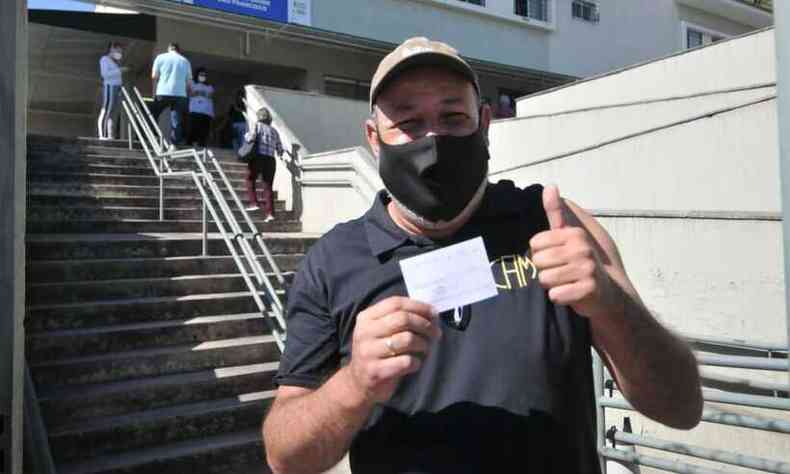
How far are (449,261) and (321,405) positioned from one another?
1.42ft

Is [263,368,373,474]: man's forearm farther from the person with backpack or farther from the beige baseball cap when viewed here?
the person with backpack

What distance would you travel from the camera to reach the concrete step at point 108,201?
7078 mm

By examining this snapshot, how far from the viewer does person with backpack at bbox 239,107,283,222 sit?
29.2 feet

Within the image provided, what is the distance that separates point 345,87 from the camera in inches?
666

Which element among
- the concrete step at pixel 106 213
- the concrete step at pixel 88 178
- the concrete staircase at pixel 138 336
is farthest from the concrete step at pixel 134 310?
the concrete step at pixel 88 178

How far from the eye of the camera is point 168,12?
43.3 ft

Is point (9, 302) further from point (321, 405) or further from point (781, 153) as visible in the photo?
point (781, 153)

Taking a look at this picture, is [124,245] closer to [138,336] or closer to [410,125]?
[138,336]

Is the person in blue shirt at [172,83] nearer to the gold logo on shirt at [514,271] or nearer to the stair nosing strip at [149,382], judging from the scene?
the stair nosing strip at [149,382]

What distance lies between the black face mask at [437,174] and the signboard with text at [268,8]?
42.0 ft

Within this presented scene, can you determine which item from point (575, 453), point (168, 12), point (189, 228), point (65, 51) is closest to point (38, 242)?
point (189, 228)

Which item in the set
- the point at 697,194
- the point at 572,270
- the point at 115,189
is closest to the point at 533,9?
the point at 697,194

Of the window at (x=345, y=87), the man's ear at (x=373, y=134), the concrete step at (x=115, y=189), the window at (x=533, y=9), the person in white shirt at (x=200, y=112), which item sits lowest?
the man's ear at (x=373, y=134)

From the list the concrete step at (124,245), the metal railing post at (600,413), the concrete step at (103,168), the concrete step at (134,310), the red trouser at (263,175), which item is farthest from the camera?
the red trouser at (263,175)
